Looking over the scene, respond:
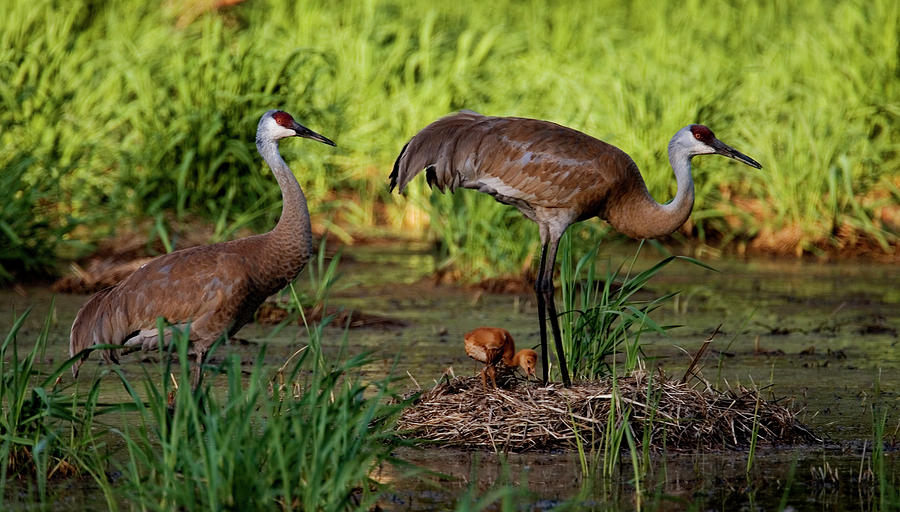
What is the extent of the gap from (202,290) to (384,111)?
22.3 ft

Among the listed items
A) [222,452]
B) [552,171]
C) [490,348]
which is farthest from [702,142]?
[222,452]

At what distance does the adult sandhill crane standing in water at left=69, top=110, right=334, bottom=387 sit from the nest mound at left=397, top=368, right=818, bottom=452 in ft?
2.78

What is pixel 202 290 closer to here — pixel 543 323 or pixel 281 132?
pixel 281 132

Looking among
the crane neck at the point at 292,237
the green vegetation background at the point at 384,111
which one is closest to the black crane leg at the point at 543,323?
the crane neck at the point at 292,237

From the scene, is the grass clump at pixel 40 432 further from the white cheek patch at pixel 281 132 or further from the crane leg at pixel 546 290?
the crane leg at pixel 546 290

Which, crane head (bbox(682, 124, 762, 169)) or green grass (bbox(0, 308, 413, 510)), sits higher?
crane head (bbox(682, 124, 762, 169))

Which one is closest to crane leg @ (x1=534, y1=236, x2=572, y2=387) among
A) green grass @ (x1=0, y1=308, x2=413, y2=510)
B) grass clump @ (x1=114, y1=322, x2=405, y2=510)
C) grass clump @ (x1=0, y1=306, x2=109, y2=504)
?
green grass @ (x1=0, y1=308, x2=413, y2=510)

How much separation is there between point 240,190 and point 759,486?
19.6ft

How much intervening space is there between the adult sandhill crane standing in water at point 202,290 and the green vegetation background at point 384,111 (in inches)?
123

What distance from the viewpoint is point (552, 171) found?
258 inches

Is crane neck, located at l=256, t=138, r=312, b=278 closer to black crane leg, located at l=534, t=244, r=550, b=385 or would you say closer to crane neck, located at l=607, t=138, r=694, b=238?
black crane leg, located at l=534, t=244, r=550, b=385

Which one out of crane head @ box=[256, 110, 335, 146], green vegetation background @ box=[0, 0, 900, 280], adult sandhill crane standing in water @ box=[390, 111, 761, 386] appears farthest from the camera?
green vegetation background @ box=[0, 0, 900, 280]

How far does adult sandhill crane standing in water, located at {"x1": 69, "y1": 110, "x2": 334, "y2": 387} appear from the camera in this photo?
5.62m

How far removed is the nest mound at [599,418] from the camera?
5.25 m
